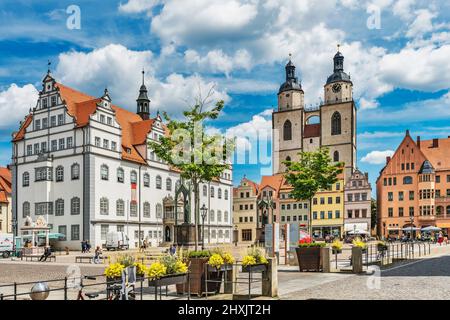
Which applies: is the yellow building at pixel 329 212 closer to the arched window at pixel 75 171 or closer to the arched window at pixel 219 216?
the arched window at pixel 219 216

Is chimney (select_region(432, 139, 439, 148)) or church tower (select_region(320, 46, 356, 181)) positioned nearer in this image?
chimney (select_region(432, 139, 439, 148))

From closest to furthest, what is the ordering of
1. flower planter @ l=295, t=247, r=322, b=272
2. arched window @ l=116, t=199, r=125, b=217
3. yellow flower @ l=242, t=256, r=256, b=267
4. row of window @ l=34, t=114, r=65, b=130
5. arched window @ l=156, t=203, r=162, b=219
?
yellow flower @ l=242, t=256, r=256, b=267
flower planter @ l=295, t=247, r=322, b=272
row of window @ l=34, t=114, r=65, b=130
arched window @ l=116, t=199, r=125, b=217
arched window @ l=156, t=203, r=162, b=219

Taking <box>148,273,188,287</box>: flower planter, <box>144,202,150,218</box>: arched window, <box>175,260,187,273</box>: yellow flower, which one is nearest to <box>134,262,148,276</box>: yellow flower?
<box>148,273,188,287</box>: flower planter

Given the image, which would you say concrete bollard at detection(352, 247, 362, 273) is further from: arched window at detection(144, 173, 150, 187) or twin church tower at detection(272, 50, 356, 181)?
twin church tower at detection(272, 50, 356, 181)

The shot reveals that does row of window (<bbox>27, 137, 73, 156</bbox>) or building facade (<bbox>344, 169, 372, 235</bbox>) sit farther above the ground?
row of window (<bbox>27, 137, 73, 156</bbox>)

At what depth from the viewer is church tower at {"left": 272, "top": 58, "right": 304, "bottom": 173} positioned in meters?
118

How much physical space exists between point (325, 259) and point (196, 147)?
531 inches

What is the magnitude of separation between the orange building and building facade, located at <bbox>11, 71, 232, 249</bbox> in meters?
38.4

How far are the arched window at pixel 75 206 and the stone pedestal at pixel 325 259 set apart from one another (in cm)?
4009

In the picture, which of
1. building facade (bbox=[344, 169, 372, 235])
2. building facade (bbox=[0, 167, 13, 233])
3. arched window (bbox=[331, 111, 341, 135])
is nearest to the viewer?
building facade (bbox=[0, 167, 13, 233])

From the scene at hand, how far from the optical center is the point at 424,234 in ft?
270
